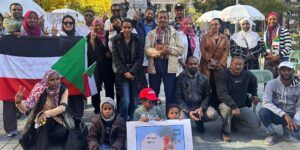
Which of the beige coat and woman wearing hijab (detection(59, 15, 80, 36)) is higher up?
woman wearing hijab (detection(59, 15, 80, 36))

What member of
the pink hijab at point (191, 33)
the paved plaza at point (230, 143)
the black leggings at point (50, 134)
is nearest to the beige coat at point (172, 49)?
the pink hijab at point (191, 33)

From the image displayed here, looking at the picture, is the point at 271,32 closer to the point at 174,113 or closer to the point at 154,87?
the point at 154,87

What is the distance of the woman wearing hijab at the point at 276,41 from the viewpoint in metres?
7.64

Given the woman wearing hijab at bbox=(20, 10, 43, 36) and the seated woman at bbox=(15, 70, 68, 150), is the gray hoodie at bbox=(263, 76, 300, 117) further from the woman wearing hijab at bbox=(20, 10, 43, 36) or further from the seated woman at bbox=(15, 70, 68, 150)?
the woman wearing hijab at bbox=(20, 10, 43, 36)

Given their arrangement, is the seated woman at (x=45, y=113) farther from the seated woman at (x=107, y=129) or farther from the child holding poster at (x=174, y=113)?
the child holding poster at (x=174, y=113)

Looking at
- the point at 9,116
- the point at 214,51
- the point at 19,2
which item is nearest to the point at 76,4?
the point at 19,2

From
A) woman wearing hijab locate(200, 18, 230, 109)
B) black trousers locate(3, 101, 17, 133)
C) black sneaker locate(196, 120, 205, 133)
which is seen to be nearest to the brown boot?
black sneaker locate(196, 120, 205, 133)

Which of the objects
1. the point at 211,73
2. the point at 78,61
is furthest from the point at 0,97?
the point at 211,73

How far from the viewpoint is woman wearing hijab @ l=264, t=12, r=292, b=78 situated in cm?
764

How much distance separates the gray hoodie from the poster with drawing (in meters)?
1.65

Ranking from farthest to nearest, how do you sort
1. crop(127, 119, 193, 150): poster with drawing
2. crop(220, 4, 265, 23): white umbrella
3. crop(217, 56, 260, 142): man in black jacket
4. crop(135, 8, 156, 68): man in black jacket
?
crop(220, 4, 265, 23): white umbrella, crop(135, 8, 156, 68): man in black jacket, crop(217, 56, 260, 142): man in black jacket, crop(127, 119, 193, 150): poster with drawing

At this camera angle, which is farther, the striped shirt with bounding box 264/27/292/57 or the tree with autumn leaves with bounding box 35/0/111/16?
the tree with autumn leaves with bounding box 35/0/111/16

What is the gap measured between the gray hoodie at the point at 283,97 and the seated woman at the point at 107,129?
2318mm

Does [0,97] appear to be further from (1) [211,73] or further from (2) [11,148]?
(1) [211,73]
